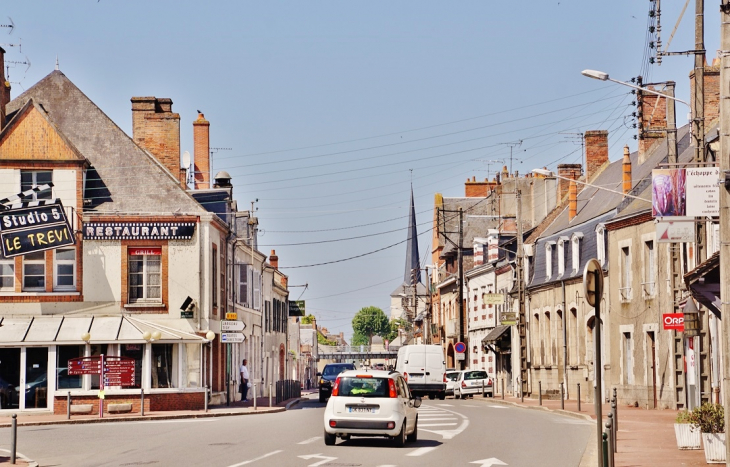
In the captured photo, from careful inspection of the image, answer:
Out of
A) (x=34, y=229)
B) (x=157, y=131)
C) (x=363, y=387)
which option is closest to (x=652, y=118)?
(x=157, y=131)

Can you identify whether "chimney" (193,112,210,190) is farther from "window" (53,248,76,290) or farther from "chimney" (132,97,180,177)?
"window" (53,248,76,290)

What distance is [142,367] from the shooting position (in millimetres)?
37469

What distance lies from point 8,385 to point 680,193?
24.9 metres

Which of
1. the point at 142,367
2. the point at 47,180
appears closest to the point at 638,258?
the point at 142,367

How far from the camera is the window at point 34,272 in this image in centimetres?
3875

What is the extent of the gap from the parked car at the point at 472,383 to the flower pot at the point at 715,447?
38.7 m

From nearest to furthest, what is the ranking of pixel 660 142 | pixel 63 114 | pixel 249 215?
pixel 63 114 → pixel 660 142 → pixel 249 215

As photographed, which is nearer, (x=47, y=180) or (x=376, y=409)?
(x=376, y=409)

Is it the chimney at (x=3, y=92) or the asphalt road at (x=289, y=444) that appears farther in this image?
the chimney at (x=3, y=92)

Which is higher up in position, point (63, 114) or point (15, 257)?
point (63, 114)

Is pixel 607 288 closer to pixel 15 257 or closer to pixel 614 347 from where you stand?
pixel 614 347

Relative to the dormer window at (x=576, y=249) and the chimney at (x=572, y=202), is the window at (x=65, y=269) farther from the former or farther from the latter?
the chimney at (x=572, y=202)

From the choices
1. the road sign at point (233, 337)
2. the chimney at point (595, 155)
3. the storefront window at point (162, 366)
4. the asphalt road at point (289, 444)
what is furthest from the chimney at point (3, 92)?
the chimney at point (595, 155)

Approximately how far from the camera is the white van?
51.5 metres
